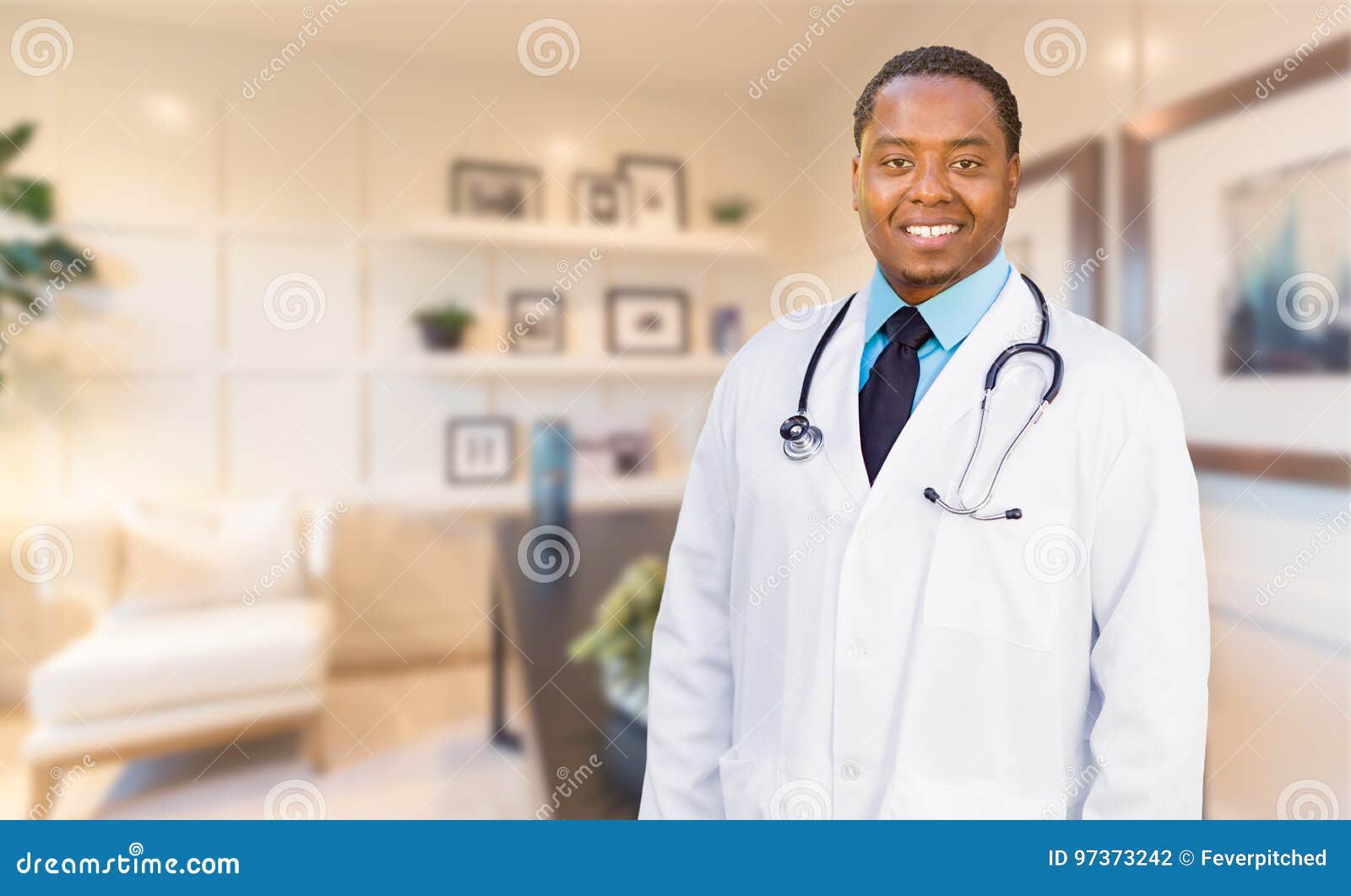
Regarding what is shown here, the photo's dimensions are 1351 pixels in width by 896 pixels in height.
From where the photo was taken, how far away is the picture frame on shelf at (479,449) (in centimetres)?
106

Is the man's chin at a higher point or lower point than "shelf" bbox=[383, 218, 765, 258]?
lower

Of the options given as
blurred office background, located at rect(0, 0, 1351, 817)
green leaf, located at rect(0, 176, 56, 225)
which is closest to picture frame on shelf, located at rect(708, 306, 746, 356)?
blurred office background, located at rect(0, 0, 1351, 817)

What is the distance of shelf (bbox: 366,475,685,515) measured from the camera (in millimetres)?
1076

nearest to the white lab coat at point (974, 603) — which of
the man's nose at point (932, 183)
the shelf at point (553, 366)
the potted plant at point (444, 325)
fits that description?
the man's nose at point (932, 183)

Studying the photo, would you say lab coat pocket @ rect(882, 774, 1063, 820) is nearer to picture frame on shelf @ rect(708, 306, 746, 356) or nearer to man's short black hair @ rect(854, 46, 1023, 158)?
man's short black hair @ rect(854, 46, 1023, 158)

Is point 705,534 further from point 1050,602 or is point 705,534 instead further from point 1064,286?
point 1064,286

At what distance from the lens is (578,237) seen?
1.06m

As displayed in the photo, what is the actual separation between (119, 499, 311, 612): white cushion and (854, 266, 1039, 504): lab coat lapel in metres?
0.89

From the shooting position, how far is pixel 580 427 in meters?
1.08

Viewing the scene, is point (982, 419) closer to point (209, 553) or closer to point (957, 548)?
point (957, 548)

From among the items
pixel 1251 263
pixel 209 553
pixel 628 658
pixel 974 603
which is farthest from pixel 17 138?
pixel 1251 263

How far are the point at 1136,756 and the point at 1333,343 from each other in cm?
73

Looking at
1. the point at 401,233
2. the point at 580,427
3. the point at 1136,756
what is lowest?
the point at 1136,756

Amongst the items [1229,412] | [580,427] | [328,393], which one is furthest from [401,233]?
[1229,412]
